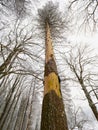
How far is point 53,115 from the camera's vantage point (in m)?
1.99

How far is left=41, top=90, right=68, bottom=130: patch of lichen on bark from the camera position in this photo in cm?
183

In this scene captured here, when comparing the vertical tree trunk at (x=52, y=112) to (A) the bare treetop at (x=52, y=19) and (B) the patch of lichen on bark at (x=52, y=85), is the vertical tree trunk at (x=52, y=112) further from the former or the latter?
(A) the bare treetop at (x=52, y=19)

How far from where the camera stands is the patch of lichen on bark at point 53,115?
183cm

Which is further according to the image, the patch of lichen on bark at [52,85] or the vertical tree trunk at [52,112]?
the patch of lichen on bark at [52,85]

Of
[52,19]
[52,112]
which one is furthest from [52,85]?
[52,19]

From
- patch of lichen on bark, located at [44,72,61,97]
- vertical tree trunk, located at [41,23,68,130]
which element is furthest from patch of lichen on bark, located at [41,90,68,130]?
patch of lichen on bark, located at [44,72,61,97]

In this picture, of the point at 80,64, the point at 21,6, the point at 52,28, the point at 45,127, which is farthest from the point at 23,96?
the point at 45,127

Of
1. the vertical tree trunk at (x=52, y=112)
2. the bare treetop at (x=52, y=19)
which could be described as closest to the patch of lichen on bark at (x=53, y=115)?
the vertical tree trunk at (x=52, y=112)

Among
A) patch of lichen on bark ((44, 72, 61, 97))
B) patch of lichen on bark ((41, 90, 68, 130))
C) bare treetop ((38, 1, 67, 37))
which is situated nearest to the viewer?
patch of lichen on bark ((41, 90, 68, 130))

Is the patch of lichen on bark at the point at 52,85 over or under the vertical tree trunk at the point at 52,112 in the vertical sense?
over

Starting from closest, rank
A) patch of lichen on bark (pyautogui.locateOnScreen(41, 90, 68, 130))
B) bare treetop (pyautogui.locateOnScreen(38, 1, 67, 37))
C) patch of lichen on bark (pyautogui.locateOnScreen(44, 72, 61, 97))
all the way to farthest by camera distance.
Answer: patch of lichen on bark (pyautogui.locateOnScreen(41, 90, 68, 130)) < patch of lichen on bark (pyautogui.locateOnScreen(44, 72, 61, 97)) < bare treetop (pyautogui.locateOnScreen(38, 1, 67, 37))

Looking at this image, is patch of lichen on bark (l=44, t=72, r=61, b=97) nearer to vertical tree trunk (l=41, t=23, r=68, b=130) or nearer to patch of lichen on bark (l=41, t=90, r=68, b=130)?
vertical tree trunk (l=41, t=23, r=68, b=130)

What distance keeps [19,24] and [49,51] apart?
4197 mm

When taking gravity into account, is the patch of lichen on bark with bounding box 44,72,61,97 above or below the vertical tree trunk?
above
